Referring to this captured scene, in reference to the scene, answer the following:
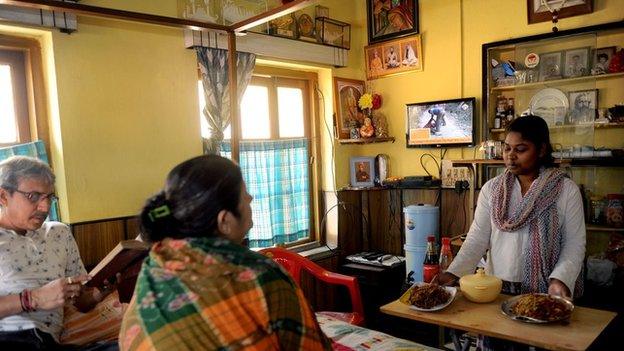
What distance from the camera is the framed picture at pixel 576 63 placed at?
3.27 meters

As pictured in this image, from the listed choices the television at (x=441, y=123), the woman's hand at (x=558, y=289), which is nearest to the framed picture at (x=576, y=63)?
the television at (x=441, y=123)

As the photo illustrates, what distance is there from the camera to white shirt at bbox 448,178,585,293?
1.77 metres

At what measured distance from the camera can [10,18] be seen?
239 centimetres

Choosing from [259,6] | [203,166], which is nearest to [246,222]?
[203,166]

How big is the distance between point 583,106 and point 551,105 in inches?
8.4

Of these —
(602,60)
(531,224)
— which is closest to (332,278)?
(531,224)

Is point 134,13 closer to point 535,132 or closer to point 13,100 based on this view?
point 13,100

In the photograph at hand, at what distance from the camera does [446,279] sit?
6.48 feet

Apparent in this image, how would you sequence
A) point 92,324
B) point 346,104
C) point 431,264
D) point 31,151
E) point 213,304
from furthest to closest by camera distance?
point 346,104 < point 431,264 < point 31,151 < point 92,324 < point 213,304

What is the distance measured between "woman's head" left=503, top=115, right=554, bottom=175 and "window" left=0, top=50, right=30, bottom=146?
8.93ft

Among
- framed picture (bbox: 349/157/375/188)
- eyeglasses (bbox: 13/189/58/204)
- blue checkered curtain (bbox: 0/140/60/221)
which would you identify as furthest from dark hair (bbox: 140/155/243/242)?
framed picture (bbox: 349/157/375/188)

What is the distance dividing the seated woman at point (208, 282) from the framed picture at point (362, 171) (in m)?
3.38

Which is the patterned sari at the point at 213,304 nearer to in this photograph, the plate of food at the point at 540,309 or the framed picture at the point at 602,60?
the plate of food at the point at 540,309

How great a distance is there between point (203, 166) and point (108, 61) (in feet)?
7.08
